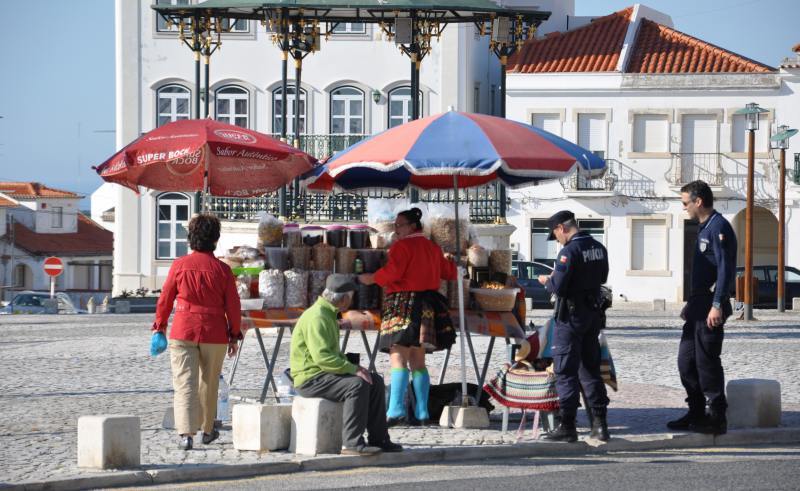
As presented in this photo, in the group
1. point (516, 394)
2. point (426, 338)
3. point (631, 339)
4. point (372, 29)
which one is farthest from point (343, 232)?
point (372, 29)

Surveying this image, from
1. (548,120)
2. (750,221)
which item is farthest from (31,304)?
(750,221)

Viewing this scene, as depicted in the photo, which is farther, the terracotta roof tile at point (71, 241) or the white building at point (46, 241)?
the terracotta roof tile at point (71, 241)

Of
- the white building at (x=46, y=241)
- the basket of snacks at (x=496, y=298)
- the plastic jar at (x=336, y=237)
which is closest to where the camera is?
the basket of snacks at (x=496, y=298)

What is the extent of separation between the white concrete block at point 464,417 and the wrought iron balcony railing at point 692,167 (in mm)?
37236

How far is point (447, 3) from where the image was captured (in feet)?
89.2

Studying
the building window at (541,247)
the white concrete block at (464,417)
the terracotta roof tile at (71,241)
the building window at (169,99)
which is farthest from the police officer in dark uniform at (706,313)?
the terracotta roof tile at (71,241)

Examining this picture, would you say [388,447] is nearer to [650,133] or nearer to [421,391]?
[421,391]

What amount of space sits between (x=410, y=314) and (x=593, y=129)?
37652mm

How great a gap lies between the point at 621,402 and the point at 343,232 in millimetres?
3295

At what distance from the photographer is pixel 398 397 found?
13.2 metres

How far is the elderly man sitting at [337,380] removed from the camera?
11430 mm

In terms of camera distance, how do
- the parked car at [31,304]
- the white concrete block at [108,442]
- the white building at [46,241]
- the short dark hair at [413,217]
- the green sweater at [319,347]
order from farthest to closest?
the white building at [46,241] → the parked car at [31,304] → the short dark hair at [413,217] → the green sweater at [319,347] → the white concrete block at [108,442]

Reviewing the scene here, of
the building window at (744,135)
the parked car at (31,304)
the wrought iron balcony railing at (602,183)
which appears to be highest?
the building window at (744,135)

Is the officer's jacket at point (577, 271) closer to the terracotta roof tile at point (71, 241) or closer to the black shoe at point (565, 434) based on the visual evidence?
the black shoe at point (565, 434)
